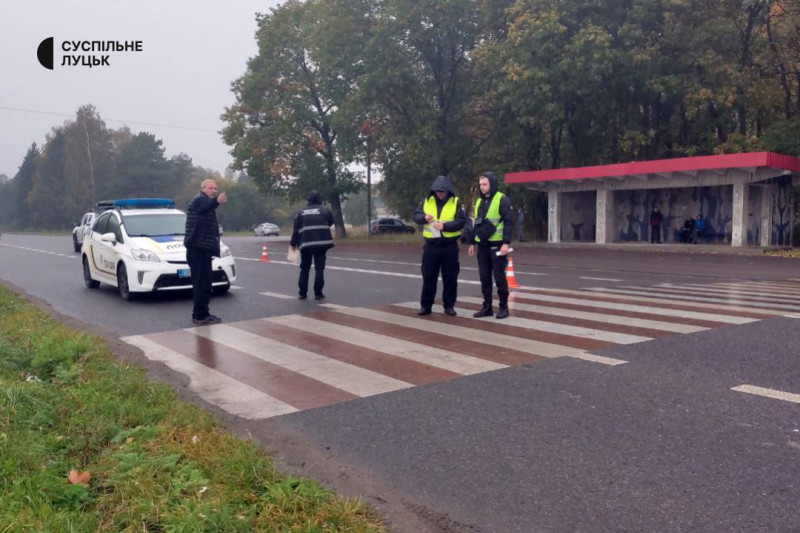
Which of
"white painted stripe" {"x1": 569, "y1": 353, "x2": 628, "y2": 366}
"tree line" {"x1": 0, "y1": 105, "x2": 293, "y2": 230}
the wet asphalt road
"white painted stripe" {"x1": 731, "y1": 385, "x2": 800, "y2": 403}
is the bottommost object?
the wet asphalt road

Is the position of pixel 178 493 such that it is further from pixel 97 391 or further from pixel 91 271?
pixel 91 271

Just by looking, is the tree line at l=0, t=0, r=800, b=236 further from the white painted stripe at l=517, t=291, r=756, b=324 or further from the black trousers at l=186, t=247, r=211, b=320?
the black trousers at l=186, t=247, r=211, b=320

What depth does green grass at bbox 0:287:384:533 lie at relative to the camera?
3443 mm

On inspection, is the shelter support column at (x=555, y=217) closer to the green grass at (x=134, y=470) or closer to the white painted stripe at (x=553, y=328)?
the white painted stripe at (x=553, y=328)

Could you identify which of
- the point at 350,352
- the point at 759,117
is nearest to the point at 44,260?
the point at 350,352

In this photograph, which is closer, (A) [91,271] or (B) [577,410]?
(B) [577,410]

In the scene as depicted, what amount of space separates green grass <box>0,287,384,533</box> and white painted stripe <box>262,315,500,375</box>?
8.08ft

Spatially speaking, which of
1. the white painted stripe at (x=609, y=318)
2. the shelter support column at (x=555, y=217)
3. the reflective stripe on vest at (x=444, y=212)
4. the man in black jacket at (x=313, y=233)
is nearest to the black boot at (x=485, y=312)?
the white painted stripe at (x=609, y=318)

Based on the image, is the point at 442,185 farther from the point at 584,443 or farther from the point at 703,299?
the point at 584,443

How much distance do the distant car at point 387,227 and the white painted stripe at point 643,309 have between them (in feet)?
131

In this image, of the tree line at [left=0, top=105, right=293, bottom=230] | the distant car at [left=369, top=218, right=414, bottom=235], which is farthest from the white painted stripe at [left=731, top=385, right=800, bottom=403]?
the tree line at [left=0, top=105, right=293, bottom=230]

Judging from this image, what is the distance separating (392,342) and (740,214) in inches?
934

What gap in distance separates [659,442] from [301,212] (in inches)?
326

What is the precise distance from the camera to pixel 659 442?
15.2 ft
